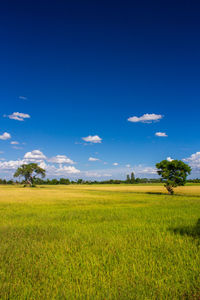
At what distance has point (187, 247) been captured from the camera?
7621 millimetres

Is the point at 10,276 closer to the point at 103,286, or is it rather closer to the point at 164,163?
the point at 103,286

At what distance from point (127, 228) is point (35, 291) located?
7.63 meters

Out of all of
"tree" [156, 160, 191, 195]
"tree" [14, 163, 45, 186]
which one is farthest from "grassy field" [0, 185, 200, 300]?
"tree" [14, 163, 45, 186]

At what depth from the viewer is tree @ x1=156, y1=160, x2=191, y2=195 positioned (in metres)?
48.2

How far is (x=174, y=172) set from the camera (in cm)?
4966

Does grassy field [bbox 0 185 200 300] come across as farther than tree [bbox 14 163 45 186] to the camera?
No

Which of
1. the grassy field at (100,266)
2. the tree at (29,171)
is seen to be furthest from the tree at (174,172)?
the tree at (29,171)

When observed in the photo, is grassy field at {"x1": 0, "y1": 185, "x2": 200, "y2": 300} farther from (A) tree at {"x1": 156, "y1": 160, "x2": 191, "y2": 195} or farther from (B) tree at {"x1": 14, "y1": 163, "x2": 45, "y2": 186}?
(B) tree at {"x1": 14, "y1": 163, "x2": 45, "y2": 186}

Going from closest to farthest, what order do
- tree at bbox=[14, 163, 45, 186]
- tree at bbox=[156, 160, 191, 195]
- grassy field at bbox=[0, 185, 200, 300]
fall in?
1. grassy field at bbox=[0, 185, 200, 300]
2. tree at bbox=[156, 160, 191, 195]
3. tree at bbox=[14, 163, 45, 186]

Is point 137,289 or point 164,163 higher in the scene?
point 164,163

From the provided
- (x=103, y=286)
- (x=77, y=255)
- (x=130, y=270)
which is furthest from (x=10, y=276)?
(x=130, y=270)

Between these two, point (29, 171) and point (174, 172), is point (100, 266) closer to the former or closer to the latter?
point (174, 172)

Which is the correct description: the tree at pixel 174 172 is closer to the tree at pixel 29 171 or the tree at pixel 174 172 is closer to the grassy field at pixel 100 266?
the grassy field at pixel 100 266

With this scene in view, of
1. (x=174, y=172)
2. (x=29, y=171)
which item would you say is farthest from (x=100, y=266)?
(x=29, y=171)
